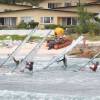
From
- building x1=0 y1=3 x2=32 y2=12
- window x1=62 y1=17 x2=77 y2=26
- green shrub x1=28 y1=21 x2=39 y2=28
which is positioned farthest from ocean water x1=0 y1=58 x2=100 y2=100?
building x1=0 y1=3 x2=32 y2=12

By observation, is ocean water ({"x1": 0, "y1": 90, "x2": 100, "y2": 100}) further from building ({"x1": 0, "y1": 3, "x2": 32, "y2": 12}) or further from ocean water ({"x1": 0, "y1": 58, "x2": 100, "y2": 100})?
building ({"x1": 0, "y1": 3, "x2": 32, "y2": 12})

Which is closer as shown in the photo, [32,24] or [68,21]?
[32,24]

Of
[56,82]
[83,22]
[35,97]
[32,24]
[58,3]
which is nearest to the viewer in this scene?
[35,97]

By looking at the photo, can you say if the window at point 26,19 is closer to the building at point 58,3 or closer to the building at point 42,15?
the building at point 42,15

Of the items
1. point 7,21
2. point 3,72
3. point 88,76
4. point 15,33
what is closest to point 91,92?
point 88,76

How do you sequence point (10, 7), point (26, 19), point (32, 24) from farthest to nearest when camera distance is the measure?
point (10, 7) → point (26, 19) → point (32, 24)

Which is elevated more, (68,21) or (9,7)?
(9,7)

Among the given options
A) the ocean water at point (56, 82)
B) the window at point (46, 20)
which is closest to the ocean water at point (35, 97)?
the ocean water at point (56, 82)

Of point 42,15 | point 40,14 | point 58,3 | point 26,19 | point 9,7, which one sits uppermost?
point 58,3

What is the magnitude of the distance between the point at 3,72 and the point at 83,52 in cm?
930

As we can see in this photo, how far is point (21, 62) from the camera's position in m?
22.6

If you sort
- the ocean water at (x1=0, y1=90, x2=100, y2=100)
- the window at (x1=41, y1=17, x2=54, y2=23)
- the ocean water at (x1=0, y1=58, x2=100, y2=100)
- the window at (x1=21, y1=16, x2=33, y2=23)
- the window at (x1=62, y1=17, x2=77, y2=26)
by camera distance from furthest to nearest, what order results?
the window at (x1=41, y1=17, x2=54, y2=23), the window at (x1=21, y1=16, x2=33, y2=23), the window at (x1=62, y1=17, x2=77, y2=26), the ocean water at (x1=0, y1=58, x2=100, y2=100), the ocean water at (x1=0, y1=90, x2=100, y2=100)

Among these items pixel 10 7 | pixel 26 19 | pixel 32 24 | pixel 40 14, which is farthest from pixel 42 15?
pixel 10 7

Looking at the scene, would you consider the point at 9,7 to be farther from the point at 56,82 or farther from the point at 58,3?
the point at 56,82
